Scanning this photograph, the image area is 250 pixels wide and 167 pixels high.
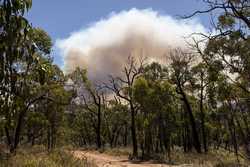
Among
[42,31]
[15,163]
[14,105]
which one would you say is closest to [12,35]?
[14,105]

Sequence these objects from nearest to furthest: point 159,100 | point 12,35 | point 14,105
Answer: point 12,35
point 14,105
point 159,100

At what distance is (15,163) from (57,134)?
43159 mm

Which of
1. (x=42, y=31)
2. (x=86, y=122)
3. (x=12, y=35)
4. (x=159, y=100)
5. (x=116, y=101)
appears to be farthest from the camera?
(x=86, y=122)

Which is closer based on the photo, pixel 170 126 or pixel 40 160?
pixel 40 160

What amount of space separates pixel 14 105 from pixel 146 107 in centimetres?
2848

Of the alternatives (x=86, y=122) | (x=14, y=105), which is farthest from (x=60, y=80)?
(x=86, y=122)

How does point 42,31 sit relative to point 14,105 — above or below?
above

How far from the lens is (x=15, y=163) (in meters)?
12.8

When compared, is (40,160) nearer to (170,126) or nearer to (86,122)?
(170,126)

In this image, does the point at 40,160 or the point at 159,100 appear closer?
the point at 40,160

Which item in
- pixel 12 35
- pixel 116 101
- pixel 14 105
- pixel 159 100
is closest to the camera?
pixel 12 35

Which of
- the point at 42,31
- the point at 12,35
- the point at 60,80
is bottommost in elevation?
the point at 12,35

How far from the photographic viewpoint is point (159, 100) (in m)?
36.8

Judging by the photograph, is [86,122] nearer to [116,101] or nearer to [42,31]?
[116,101]
